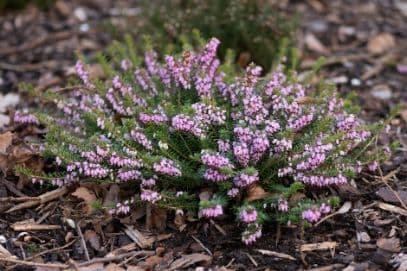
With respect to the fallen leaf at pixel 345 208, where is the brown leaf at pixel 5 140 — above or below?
above

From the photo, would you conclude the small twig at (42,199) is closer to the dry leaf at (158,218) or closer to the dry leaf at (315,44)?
the dry leaf at (158,218)

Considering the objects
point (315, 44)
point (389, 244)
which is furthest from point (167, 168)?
point (315, 44)

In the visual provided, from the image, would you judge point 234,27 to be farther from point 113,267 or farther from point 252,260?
point 113,267

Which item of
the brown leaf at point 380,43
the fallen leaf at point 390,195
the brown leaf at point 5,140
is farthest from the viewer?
the brown leaf at point 380,43

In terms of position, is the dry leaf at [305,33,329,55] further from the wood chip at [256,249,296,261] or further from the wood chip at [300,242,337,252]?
the wood chip at [256,249,296,261]

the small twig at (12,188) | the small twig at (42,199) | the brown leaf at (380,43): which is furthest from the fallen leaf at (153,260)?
the brown leaf at (380,43)

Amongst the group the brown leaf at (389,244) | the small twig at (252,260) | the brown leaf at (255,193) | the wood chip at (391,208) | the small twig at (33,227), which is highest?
the brown leaf at (255,193)
